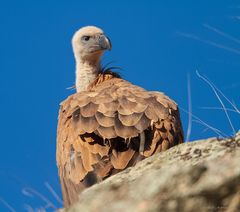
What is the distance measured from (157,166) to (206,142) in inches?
12.6

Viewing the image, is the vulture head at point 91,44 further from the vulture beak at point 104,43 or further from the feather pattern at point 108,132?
the feather pattern at point 108,132

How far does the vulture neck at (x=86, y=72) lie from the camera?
11.3 m

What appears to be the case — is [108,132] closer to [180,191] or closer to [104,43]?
[180,191]

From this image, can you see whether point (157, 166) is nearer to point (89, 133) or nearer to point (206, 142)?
point (206, 142)

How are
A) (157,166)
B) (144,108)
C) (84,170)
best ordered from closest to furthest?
1. (157,166)
2. (84,170)
3. (144,108)

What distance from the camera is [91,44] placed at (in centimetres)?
1183

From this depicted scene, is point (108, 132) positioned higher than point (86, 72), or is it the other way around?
point (86, 72)

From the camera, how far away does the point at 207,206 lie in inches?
114

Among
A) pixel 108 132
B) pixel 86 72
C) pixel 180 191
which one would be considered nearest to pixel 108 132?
pixel 108 132

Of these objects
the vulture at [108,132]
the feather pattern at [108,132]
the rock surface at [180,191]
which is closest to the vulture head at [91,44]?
the vulture at [108,132]

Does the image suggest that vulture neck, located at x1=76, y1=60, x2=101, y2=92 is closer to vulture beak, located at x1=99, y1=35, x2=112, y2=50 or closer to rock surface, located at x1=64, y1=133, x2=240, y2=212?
vulture beak, located at x1=99, y1=35, x2=112, y2=50

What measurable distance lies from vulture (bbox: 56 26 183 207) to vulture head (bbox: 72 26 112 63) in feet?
11.1

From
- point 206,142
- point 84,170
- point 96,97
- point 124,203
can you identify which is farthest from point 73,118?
point 124,203

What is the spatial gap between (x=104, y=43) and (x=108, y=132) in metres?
5.05
